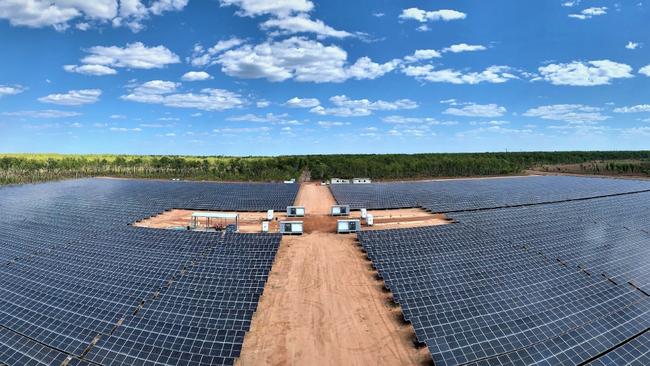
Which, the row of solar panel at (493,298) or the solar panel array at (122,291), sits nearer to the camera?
the solar panel array at (122,291)

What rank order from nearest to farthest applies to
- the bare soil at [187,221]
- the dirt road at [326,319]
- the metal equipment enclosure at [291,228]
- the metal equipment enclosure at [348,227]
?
the dirt road at [326,319], the metal equipment enclosure at [291,228], the metal equipment enclosure at [348,227], the bare soil at [187,221]

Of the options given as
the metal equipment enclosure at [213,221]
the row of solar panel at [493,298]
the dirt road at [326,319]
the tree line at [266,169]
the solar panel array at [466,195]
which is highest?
the tree line at [266,169]

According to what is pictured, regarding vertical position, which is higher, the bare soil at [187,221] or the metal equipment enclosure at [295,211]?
the metal equipment enclosure at [295,211]

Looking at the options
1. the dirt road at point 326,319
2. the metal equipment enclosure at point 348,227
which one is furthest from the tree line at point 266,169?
the dirt road at point 326,319

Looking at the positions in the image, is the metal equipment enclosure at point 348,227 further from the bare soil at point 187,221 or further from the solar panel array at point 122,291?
the solar panel array at point 122,291

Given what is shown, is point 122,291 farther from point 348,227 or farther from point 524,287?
point 524,287

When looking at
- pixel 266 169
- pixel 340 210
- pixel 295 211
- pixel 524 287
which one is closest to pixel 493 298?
pixel 524 287

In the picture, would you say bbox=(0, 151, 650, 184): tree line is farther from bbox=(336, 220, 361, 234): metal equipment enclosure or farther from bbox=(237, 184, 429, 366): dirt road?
bbox=(237, 184, 429, 366): dirt road
